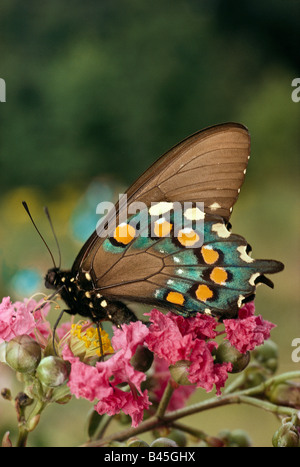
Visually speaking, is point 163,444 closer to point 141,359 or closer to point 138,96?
point 141,359

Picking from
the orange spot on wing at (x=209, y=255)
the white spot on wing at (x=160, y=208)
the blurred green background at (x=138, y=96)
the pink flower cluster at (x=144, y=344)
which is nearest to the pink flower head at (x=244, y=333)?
the pink flower cluster at (x=144, y=344)

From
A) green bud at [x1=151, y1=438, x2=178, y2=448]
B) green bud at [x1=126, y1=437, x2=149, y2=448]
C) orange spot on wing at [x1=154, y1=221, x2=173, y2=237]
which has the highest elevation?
orange spot on wing at [x1=154, y1=221, x2=173, y2=237]

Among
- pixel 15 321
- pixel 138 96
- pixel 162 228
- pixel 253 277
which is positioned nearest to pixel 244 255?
pixel 253 277

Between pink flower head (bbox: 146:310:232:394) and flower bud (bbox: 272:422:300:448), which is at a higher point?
pink flower head (bbox: 146:310:232:394)

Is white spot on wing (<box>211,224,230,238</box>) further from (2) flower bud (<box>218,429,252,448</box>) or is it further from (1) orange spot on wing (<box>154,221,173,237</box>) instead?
(2) flower bud (<box>218,429,252,448</box>)

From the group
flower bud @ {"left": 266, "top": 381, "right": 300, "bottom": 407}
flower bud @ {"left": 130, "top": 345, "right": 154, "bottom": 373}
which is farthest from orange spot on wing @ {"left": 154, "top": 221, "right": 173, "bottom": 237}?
flower bud @ {"left": 266, "top": 381, "right": 300, "bottom": 407}

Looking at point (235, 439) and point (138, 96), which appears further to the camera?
point (138, 96)
